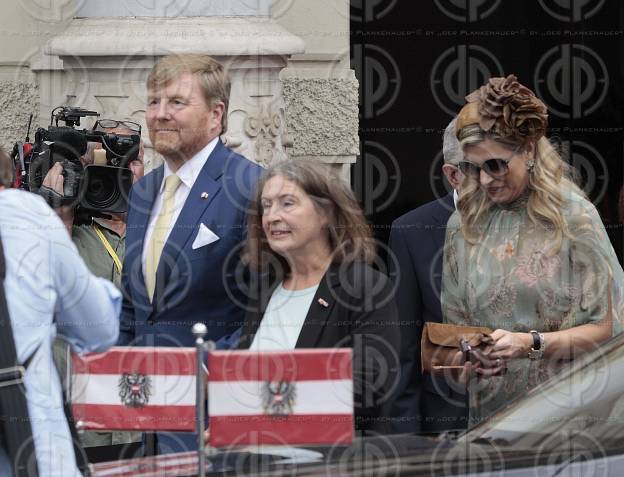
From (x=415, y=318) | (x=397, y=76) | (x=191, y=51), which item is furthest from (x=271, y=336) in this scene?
(x=397, y=76)

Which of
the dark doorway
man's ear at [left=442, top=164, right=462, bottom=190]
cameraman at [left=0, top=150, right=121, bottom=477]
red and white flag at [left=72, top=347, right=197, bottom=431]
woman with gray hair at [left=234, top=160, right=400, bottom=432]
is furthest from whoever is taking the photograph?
the dark doorway

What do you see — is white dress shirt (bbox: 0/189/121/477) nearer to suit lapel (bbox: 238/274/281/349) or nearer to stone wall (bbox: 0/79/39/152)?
suit lapel (bbox: 238/274/281/349)

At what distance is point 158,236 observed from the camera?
17.0 feet

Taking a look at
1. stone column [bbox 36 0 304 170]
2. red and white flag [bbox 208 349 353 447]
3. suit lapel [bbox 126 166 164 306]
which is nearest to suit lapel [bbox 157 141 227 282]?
suit lapel [bbox 126 166 164 306]

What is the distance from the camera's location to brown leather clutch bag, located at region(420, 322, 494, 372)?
5.07 meters

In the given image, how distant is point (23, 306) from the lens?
410 cm

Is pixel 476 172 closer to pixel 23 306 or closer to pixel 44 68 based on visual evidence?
pixel 23 306

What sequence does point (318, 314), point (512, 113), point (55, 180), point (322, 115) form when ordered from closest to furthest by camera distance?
1. point (318, 314)
2. point (512, 113)
3. point (55, 180)
4. point (322, 115)

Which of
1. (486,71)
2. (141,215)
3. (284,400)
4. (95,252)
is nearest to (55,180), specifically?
(95,252)

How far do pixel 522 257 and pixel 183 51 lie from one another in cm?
222

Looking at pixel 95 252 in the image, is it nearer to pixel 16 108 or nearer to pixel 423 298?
pixel 423 298

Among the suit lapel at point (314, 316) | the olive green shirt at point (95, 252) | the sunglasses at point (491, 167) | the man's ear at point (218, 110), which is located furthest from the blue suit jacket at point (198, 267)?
the sunglasses at point (491, 167)

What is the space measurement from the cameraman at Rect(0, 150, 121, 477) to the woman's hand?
132 centimetres

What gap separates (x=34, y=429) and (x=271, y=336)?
0.98 meters
